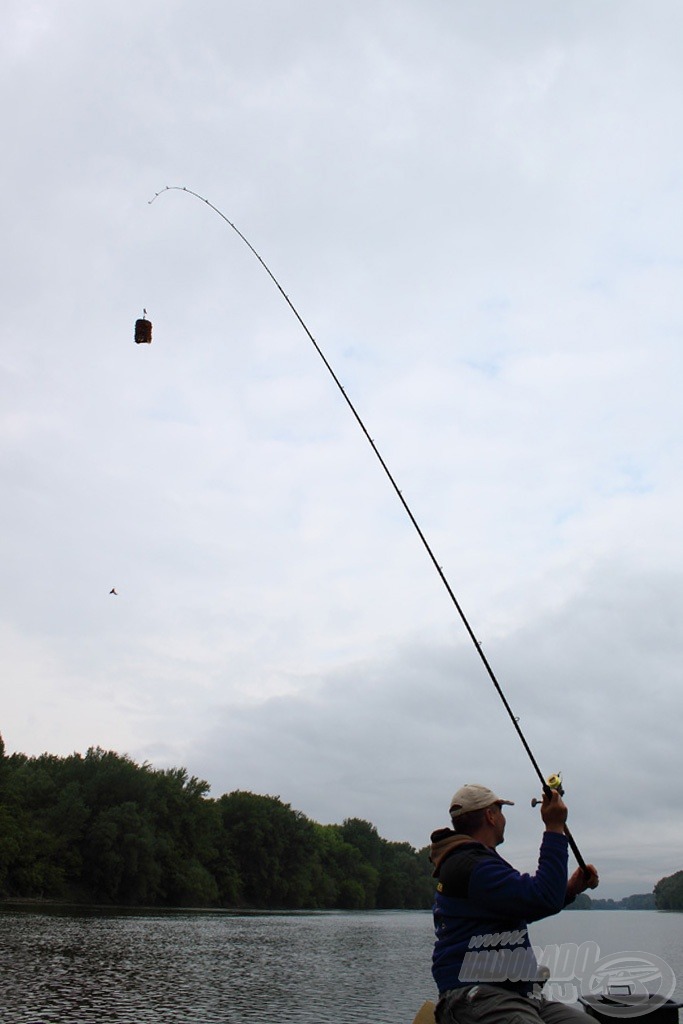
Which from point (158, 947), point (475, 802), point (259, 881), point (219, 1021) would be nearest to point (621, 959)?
point (475, 802)

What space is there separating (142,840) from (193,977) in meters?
55.7

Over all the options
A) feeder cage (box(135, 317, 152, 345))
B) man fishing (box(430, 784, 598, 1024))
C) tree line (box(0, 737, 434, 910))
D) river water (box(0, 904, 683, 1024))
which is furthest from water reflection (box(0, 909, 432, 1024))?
tree line (box(0, 737, 434, 910))

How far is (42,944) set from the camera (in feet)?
110

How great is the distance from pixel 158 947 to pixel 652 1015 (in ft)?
119

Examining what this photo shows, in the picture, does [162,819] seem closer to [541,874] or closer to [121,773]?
Result: [121,773]

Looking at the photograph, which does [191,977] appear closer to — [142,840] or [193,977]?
[193,977]

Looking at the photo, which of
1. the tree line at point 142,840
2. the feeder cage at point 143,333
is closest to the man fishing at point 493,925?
the feeder cage at point 143,333

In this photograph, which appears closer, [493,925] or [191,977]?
[493,925]

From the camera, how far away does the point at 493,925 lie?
4.61 metres
